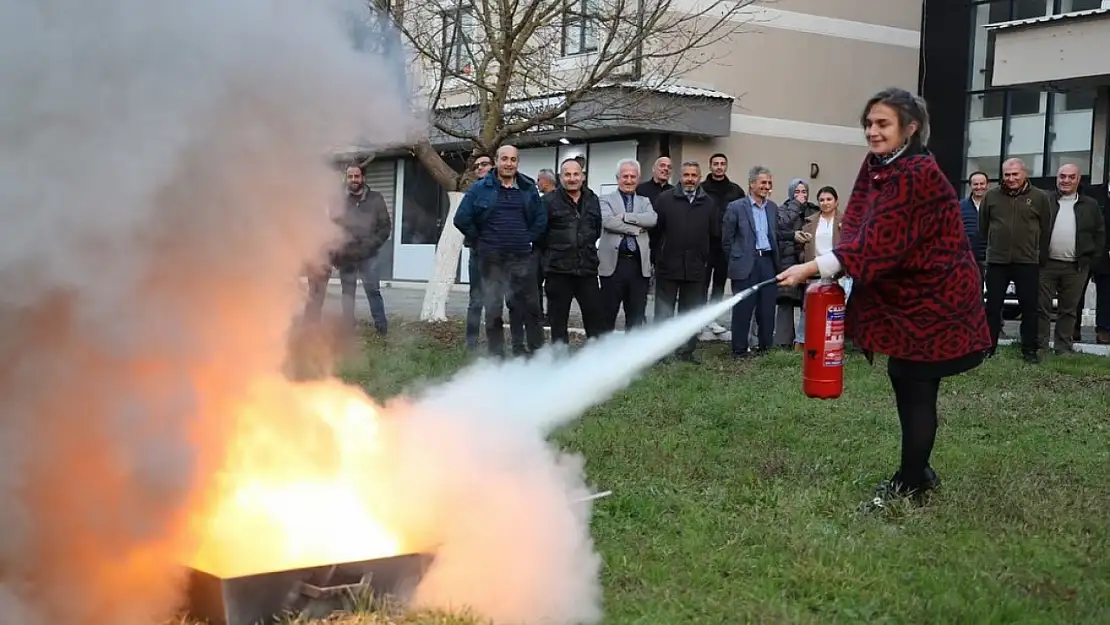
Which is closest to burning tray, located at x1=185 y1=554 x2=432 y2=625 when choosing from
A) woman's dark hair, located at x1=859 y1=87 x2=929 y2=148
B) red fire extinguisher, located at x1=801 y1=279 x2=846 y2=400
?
red fire extinguisher, located at x1=801 y1=279 x2=846 y2=400

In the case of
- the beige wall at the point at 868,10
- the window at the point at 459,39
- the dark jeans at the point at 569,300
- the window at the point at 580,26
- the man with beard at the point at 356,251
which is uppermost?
the beige wall at the point at 868,10

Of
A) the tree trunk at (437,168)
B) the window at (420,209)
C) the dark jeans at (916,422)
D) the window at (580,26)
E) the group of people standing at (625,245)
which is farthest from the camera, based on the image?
the window at (420,209)

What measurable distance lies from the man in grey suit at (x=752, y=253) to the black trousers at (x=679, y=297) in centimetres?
44

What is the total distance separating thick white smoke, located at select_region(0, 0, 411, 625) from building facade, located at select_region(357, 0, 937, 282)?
58.1 ft

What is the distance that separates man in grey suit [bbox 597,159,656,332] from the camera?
436 inches

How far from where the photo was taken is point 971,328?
18.5 ft

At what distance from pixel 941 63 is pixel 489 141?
49.8ft

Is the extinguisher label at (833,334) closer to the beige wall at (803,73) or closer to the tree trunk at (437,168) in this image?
the tree trunk at (437,168)

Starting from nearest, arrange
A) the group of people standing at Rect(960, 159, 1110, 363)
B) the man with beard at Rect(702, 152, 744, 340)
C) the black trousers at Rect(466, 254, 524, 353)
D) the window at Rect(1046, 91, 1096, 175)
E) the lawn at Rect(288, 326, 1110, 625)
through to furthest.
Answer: the lawn at Rect(288, 326, 1110, 625) → the black trousers at Rect(466, 254, 524, 353) → the group of people standing at Rect(960, 159, 1110, 363) → the man with beard at Rect(702, 152, 744, 340) → the window at Rect(1046, 91, 1096, 175)

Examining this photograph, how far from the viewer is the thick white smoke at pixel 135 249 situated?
345 centimetres

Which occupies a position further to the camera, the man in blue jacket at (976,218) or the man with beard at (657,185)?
the man in blue jacket at (976,218)

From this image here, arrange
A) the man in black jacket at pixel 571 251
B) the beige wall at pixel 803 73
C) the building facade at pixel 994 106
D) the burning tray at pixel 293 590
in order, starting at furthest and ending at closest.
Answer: the beige wall at pixel 803 73
the building facade at pixel 994 106
the man in black jacket at pixel 571 251
the burning tray at pixel 293 590

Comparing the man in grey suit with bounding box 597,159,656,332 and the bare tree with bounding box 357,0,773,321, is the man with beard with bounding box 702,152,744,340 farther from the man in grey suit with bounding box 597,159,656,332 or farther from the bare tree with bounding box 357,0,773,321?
the bare tree with bounding box 357,0,773,321

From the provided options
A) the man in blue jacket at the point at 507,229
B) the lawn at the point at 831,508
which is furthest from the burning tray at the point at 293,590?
the man in blue jacket at the point at 507,229
